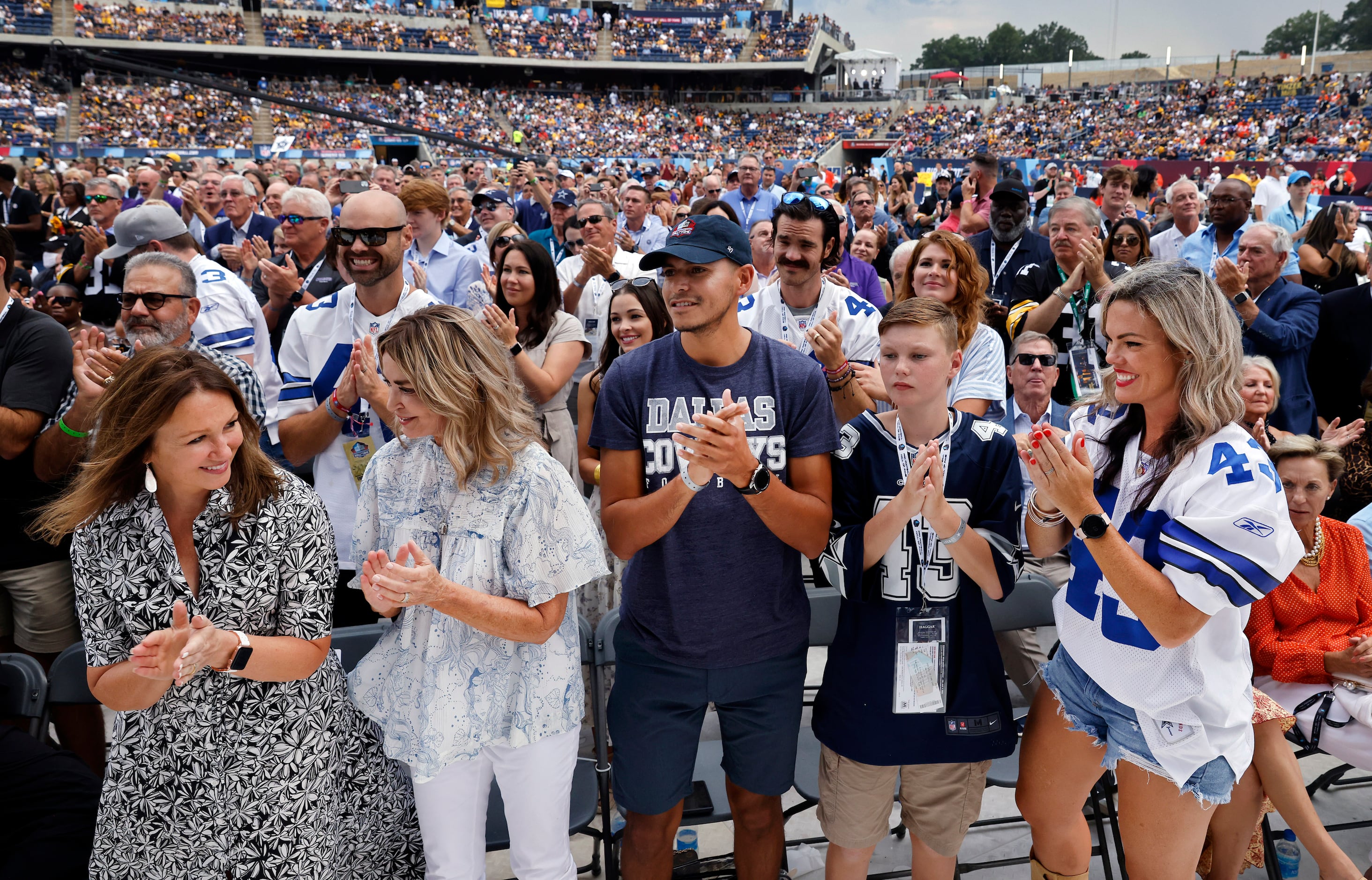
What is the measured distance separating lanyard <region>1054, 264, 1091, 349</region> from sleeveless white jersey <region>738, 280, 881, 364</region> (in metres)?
1.34

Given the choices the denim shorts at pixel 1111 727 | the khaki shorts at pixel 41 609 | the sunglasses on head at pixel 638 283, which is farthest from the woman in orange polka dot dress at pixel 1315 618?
the khaki shorts at pixel 41 609

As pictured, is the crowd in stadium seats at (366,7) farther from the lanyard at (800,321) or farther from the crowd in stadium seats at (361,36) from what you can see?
the lanyard at (800,321)

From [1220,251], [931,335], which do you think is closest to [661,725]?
[931,335]

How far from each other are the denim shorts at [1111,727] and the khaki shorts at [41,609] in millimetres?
3219

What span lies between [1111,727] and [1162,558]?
0.48 meters

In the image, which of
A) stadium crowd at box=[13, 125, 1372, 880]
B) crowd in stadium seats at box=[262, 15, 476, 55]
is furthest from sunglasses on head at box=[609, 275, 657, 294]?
crowd in stadium seats at box=[262, 15, 476, 55]

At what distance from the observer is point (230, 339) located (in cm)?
336

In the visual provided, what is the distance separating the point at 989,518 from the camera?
2.29m

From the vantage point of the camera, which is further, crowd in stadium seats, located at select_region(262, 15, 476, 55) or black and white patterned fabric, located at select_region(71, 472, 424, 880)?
crowd in stadium seats, located at select_region(262, 15, 476, 55)

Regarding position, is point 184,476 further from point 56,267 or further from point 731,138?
point 731,138

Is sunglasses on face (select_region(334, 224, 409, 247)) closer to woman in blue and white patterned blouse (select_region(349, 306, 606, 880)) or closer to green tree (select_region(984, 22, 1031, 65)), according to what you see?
woman in blue and white patterned blouse (select_region(349, 306, 606, 880))

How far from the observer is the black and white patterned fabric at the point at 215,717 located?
1985 mm

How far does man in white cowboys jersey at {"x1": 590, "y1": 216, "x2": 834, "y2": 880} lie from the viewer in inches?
86.5

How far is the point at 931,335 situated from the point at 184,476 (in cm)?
181
